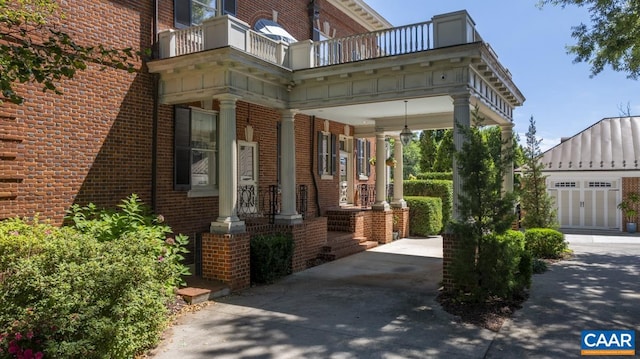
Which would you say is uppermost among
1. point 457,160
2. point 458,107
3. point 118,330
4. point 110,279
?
point 458,107

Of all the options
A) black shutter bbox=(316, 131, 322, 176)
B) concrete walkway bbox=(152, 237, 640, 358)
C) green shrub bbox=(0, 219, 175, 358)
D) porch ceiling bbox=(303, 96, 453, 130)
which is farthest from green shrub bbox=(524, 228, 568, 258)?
green shrub bbox=(0, 219, 175, 358)

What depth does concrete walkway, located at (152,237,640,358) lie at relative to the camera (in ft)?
18.5

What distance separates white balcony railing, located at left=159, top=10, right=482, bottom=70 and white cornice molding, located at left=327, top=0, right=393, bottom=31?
6.44 metres

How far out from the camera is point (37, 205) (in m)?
7.51

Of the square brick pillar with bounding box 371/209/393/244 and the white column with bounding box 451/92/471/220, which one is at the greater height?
the white column with bounding box 451/92/471/220

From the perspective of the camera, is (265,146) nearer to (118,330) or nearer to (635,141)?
(118,330)

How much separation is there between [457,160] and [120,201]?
6.61m

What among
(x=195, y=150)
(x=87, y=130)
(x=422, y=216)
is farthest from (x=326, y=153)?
(x=87, y=130)

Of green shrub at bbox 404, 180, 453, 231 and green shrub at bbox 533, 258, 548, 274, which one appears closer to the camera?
green shrub at bbox 533, 258, 548, 274

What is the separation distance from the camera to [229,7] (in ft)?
36.6

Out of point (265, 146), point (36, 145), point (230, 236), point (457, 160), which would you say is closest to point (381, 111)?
point (265, 146)

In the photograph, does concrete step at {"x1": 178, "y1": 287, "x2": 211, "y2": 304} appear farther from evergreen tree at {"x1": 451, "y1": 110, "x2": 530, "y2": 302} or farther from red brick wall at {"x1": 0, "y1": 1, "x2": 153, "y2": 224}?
evergreen tree at {"x1": 451, "y1": 110, "x2": 530, "y2": 302}

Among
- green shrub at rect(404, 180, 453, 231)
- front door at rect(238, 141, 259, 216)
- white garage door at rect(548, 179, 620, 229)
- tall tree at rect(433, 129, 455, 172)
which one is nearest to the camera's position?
front door at rect(238, 141, 259, 216)

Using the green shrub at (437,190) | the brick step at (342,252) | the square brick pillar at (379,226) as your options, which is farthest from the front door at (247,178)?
the green shrub at (437,190)
